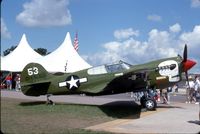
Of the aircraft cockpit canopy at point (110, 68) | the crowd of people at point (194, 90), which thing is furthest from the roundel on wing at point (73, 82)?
the crowd of people at point (194, 90)

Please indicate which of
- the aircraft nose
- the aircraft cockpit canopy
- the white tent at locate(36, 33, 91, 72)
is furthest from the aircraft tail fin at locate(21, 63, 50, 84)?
the white tent at locate(36, 33, 91, 72)

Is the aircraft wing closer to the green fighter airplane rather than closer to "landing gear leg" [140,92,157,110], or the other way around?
the green fighter airplane

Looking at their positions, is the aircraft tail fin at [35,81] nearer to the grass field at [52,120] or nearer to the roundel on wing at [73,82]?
the roundel on wing at [73,82]

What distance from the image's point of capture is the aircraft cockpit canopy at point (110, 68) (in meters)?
18.0

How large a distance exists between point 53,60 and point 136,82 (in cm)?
2046

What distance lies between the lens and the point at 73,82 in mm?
18219

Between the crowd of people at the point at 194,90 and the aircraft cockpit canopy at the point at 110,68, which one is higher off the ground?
the aircraft cockpit canopy at the point at 110,68

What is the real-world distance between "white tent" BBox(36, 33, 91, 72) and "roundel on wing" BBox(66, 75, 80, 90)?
676 inches

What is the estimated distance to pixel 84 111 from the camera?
51.9ft

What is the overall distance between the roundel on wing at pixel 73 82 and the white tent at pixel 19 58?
751 inches

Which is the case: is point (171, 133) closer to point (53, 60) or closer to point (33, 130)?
point (33, 130)

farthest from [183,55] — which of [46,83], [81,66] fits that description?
[81,66]

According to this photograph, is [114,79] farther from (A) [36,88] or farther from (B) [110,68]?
(A) [36,88]

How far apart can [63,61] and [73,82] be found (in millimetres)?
18840
